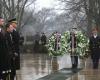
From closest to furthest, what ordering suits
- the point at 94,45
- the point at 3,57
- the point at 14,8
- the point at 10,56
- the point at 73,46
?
the point at 3,57
the point at 10,56
the point at 73,46
the point at 94,45
the point at 14,8

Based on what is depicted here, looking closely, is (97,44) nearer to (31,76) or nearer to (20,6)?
(31,76)

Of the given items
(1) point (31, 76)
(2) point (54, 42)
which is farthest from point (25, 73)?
(2) point (54, 42)

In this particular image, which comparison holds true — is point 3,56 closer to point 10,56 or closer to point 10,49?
point 10,56

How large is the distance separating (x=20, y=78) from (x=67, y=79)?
1774 mm

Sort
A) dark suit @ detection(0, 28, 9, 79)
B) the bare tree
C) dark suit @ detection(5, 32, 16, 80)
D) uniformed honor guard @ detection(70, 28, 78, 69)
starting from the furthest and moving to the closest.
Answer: the bare tree
uniformed honor guard @ detection(70, 28, 78, 69)
dark suit @ detection(5, 32, 16, 80)
dark suit @ detection(0, 28, 9, 79)

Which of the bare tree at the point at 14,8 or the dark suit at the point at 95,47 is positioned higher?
the bare tree at the point at 14,8

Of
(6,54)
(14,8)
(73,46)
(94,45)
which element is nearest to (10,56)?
(6,54)

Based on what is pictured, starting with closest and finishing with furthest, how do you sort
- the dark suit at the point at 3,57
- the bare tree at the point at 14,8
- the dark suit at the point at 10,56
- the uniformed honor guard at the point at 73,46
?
the dark suit at the point at 3,57 < the dark suit at the point at 10,56 < the uniformed honor guard at the point at 73,46 < the bare tree at the point at 14,8

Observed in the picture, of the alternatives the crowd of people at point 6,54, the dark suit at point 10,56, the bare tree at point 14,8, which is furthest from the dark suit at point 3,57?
the bare tree at point 14,8

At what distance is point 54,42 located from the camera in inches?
1094

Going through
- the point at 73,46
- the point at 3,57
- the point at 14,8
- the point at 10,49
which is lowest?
the point at 3,57

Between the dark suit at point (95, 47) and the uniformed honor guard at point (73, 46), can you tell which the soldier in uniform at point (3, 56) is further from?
the dark suit at point (95, 47)

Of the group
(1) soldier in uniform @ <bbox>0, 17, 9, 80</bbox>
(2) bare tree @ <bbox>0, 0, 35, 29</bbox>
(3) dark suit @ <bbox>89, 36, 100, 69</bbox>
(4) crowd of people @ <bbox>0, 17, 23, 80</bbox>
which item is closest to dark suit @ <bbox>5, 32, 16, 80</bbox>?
(4) crowd of people @ <bbox>0, 17, 23, 80</bbox>

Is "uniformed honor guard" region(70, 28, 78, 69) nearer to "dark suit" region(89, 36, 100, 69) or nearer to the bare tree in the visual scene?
"dark suit" region(89, 36, 100, 69)
